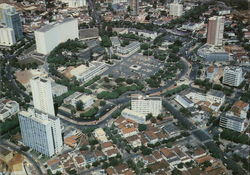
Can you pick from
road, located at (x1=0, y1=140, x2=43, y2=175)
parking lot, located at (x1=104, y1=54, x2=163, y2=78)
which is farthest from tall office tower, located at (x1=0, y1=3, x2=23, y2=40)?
road, located at (x1=0, y1=140, x2=43, y2=175)

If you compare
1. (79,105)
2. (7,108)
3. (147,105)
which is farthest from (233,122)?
(7,108)

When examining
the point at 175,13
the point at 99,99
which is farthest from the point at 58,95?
the point at 175,13

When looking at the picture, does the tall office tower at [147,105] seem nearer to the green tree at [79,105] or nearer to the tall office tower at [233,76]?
the green tree at [79,105]

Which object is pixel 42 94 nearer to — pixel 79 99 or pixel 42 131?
pixel 42 131

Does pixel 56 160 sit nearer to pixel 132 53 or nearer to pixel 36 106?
pixel 36 106

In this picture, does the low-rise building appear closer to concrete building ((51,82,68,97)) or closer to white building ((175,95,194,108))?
concrete building ((51,82,68,97))
